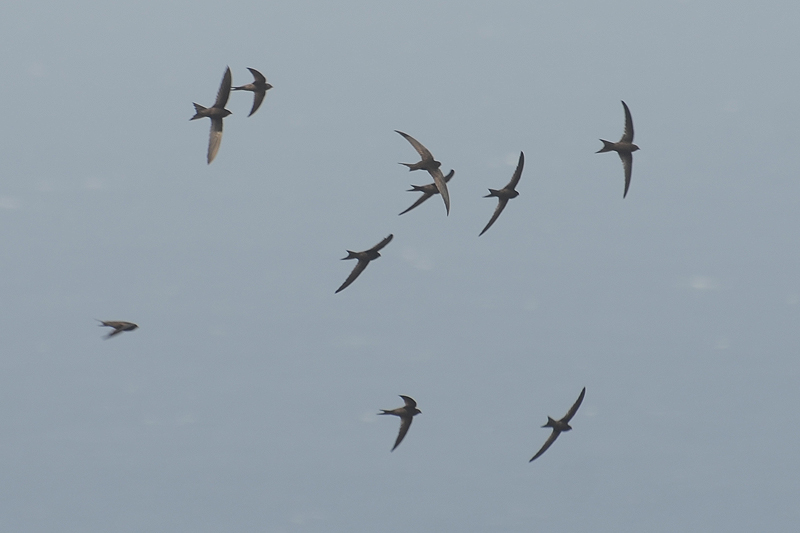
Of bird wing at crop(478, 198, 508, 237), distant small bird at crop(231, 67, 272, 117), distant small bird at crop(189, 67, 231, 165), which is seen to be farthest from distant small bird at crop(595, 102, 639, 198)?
distant small bird at crop(189, 67, 231, 165)

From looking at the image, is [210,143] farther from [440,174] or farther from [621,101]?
[621,101]

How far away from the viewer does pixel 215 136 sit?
116 feet

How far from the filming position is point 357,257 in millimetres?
35312

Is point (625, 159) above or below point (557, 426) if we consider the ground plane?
above

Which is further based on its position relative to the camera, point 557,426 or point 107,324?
point 557,426

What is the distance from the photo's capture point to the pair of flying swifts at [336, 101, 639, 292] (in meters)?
34.6

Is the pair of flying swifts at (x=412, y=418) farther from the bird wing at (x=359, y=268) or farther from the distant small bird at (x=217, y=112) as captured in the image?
the distant small bird at (x=217, y=112)

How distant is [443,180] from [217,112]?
718cm

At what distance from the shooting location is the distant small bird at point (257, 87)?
36469 millimetres

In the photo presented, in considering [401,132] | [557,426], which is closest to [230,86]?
[401,132]

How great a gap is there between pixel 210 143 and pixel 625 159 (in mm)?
13054

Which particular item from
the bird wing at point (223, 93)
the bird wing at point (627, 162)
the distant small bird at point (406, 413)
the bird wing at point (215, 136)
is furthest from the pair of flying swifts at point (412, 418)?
the bird wing at point (223, 93)

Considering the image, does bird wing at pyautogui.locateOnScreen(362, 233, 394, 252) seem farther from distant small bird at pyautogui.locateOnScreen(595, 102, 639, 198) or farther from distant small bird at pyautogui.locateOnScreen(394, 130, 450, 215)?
distant small bird at pyautogui.locateOnScreen(595, 102, 639, 198)

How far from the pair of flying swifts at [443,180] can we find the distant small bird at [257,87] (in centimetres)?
545
